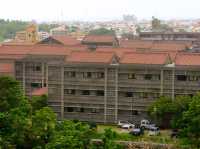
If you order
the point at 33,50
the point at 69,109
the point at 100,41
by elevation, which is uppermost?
the point at 33,50

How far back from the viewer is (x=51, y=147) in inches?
926

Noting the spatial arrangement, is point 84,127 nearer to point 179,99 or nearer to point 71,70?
point 179,99

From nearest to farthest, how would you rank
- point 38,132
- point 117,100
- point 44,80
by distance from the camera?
point 38,132 → point 117,100 → point 44,80

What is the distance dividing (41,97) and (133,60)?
746cm

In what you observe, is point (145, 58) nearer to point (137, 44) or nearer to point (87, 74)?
point (87, 74)

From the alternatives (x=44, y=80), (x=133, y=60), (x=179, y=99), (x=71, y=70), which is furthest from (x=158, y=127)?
(x=44, y=80)

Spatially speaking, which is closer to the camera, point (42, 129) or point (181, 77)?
point (42, 129)

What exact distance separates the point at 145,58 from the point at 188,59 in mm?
Answer: 3163

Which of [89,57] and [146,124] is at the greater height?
[89,57]

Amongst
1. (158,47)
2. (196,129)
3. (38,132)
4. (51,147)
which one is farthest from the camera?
(158,47)

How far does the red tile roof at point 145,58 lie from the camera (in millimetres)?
39034

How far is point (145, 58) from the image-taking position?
39438 millimetres

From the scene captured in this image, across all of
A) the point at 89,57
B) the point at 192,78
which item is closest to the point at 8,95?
the point at 89,57

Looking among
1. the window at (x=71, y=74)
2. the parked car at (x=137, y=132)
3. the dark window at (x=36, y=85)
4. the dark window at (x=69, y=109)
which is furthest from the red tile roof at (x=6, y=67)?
the parked car at (x=137, y=132)
